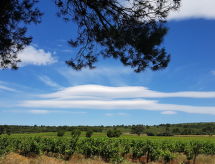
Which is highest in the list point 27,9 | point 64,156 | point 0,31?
point 27,9

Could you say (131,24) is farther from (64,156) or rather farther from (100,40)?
(64,156)

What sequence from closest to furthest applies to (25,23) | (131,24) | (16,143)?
(131,24) < (25,23) < (16,143)

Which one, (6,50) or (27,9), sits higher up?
(27,9)

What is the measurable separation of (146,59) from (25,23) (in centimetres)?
370

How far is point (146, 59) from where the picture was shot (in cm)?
865

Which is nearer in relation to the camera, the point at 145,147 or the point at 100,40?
the point at 100,40

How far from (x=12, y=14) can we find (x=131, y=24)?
11.0ft

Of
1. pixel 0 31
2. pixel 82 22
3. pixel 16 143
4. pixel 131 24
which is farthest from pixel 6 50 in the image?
pixel 16 143

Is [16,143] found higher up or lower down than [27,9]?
lower down

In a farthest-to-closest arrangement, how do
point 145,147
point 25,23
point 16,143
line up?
point 16,143 → point 145,147 → point 25,23

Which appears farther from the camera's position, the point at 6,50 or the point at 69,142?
the point at 69,142

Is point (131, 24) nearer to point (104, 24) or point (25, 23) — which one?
point (104, 24)

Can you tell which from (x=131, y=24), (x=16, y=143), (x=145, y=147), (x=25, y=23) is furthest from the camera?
(x=16, y=143)

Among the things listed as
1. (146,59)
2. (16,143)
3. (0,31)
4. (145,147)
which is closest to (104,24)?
(146,59)
